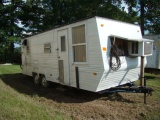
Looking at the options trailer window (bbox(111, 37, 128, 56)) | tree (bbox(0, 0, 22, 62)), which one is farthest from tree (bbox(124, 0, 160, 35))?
trailer window (bbox(111, 37, 128, 56))

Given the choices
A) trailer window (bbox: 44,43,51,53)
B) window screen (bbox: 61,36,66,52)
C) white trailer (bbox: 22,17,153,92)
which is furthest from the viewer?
trailer window (bbox: 44,43,51,53)

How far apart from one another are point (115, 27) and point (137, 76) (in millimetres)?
2544

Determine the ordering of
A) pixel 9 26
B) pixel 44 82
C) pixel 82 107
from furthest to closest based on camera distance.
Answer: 1. pixel 9 26
2. pixel 44 82
3. pixel 82 107

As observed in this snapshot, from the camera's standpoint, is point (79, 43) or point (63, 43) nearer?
point (79, 43)

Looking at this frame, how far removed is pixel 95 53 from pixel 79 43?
2.98ft

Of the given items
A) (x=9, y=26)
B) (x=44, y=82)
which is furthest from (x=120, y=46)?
(x=9, y=26)

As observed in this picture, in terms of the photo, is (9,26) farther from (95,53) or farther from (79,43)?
(95,53)

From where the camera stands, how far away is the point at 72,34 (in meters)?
6.97

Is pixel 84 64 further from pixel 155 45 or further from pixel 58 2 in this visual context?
pixel 58 2

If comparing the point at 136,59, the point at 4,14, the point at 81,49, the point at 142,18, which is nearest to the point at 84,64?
the point at 81,49

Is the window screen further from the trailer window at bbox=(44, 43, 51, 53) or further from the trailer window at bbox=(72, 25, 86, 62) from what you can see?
the trailer window at bbox=(44, 43, 51, 53)

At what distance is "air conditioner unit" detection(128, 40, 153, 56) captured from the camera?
22.0 feet

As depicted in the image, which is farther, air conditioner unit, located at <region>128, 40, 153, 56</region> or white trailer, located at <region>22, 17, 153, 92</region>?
air conditioner unit, located at <region>128, 40, 153, 56</region>

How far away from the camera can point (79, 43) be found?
6.68 meters
